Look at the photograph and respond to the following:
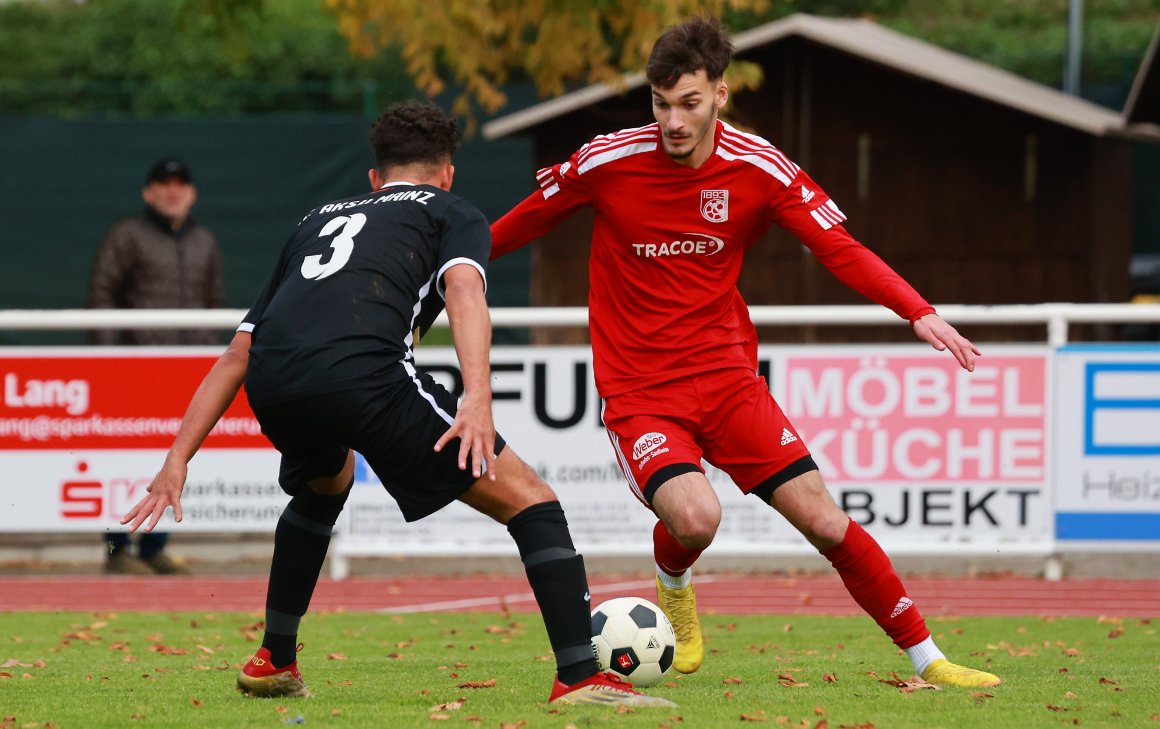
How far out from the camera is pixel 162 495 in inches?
197

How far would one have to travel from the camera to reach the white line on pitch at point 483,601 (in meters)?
9.05

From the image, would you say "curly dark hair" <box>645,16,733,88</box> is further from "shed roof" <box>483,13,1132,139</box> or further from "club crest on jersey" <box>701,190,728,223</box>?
"shed roof" <box>483,13,1132,139</box>

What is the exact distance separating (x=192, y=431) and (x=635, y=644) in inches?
68.7

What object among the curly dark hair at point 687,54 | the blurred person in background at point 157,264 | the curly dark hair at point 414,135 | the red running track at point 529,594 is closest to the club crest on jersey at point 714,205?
the curly dark hair at point 687,54

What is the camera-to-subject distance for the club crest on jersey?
605 cm

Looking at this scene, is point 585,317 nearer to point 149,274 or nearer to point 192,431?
point 149,274

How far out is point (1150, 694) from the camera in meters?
5.70

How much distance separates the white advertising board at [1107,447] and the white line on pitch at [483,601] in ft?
7.46

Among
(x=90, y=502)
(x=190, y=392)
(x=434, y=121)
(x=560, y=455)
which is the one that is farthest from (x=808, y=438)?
(x=434, y=121)

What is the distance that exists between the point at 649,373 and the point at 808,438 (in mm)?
3931

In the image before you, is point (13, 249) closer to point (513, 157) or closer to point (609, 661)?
point (513, 157)

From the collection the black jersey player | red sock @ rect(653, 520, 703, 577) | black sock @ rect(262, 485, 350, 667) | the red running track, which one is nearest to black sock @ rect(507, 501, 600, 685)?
the black jersey player

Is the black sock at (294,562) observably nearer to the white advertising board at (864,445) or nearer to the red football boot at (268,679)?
the red football boot at (268,679)

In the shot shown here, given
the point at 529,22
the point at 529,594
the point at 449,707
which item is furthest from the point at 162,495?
the point at 529,22
